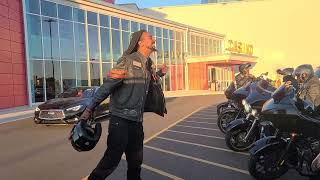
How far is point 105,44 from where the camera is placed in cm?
3669

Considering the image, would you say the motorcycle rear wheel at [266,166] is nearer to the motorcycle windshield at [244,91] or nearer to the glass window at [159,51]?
the motorcycle windshield at [244,91]

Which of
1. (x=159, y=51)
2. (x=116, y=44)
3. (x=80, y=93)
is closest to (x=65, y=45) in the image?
(x=116, y=44)

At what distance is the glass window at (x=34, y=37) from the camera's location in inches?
1093

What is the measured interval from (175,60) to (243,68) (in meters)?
37.6

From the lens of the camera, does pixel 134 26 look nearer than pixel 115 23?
No

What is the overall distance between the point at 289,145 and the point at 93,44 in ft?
98.0

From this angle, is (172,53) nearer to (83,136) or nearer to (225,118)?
(225,118)

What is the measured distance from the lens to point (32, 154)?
9.39 meters

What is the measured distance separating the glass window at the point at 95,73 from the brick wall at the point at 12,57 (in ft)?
24.5

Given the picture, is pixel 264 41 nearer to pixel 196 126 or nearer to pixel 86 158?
pixel 196 126

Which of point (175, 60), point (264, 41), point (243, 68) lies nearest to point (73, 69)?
point (175, 60)

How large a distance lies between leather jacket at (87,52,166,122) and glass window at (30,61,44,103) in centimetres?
2395

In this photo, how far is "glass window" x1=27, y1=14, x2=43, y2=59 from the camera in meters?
27.8

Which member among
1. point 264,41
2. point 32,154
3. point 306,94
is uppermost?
point 264,41
